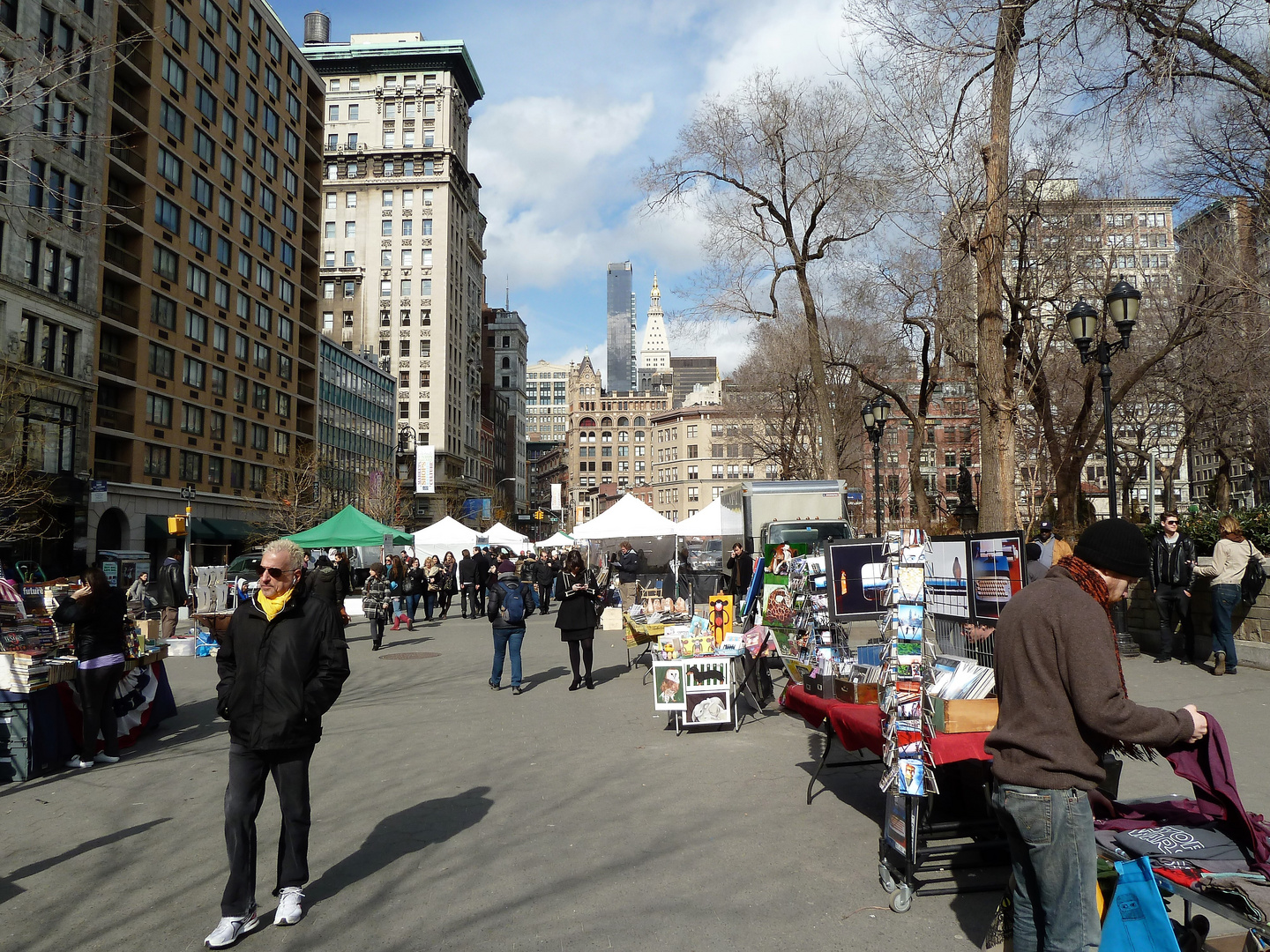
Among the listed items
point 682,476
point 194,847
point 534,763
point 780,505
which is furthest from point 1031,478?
point 682,476

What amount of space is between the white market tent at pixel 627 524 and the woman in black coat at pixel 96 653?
1612 cm

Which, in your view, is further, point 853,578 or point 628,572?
point 628,572

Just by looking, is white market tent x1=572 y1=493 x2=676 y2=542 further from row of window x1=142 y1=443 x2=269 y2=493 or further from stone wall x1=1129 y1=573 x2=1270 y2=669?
row of window x1=142 y1=443 x2=269 y2=493

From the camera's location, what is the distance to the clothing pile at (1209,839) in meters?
3.25

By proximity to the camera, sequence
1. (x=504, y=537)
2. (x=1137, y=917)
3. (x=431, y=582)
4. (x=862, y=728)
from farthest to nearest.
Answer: (x=504, y=537)
(x=431, y=582)
(x=862, y=728)
(x=1137, y=917)

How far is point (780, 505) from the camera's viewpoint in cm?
2092

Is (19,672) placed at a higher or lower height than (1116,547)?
lower

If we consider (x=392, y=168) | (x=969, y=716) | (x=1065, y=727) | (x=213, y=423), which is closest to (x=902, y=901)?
(x=969, y=716)

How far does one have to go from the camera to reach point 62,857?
18.8 ft

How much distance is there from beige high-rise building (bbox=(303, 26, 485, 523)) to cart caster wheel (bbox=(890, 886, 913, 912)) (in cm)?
9449

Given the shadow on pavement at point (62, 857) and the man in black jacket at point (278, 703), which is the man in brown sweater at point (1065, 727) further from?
the shadow on pavement at point (62, 857)

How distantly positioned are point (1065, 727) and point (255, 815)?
154 inches

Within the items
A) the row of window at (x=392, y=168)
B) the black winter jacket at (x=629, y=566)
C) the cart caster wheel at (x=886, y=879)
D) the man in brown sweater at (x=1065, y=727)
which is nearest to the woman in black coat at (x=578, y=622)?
the cart caster wheel at (x=886, y=879)

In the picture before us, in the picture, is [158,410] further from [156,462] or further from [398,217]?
[398,217]
